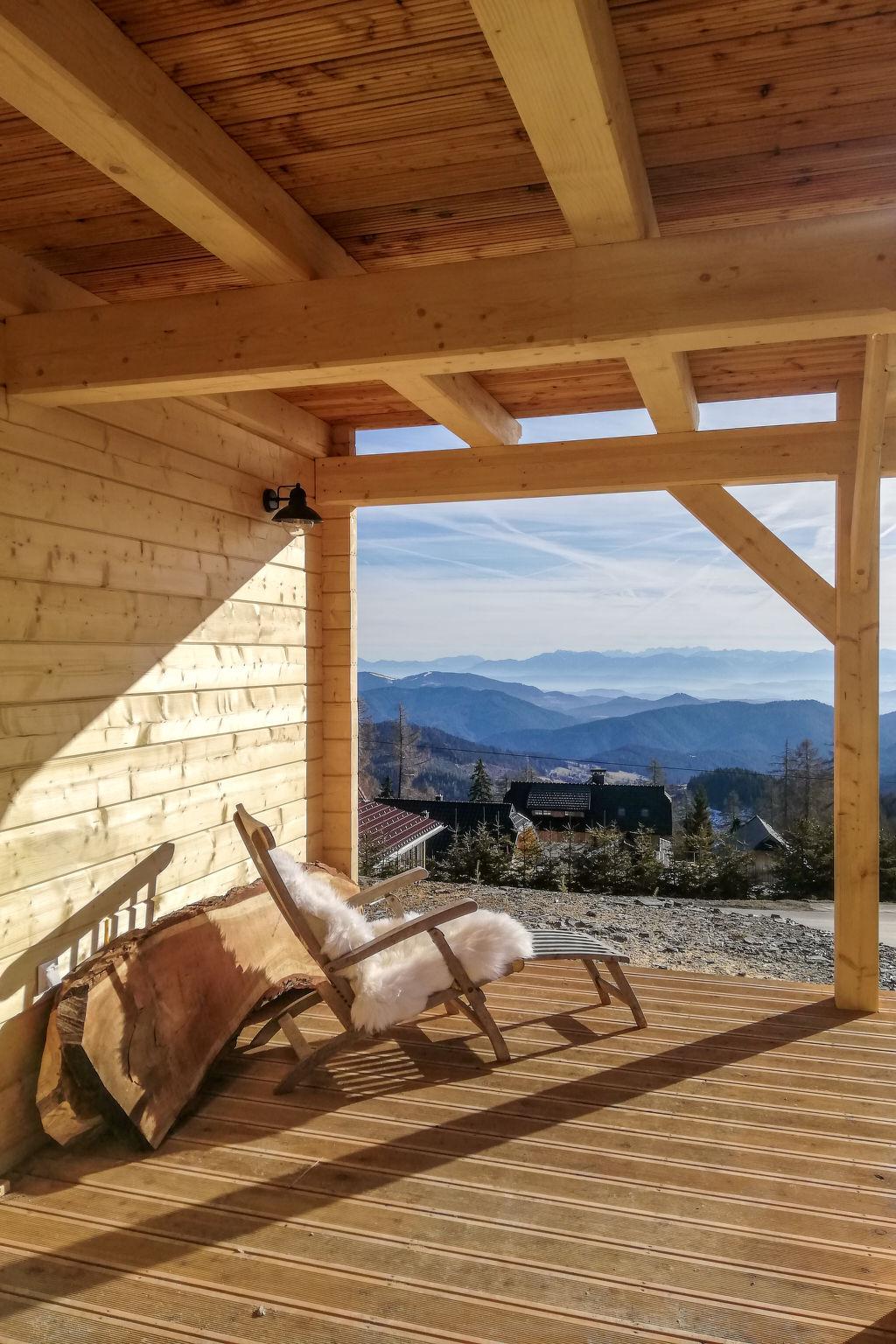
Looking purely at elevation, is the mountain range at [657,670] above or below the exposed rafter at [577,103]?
below

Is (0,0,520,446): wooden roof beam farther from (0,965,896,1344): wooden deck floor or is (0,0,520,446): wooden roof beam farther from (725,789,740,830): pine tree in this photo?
(725,789,740,830): pine tree

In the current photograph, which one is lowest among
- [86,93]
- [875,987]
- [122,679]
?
[875,987]

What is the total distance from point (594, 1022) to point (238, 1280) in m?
1.88

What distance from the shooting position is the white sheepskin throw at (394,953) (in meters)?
3.10

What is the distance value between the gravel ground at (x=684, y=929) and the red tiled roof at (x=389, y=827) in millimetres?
815

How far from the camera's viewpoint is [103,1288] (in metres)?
2.12

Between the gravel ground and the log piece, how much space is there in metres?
2.21

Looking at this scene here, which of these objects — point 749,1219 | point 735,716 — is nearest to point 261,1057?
point 749,1219

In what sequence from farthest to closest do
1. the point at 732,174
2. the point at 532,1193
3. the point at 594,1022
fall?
the point at 594,1022 < the point at 532,1193 < the point at 732,174

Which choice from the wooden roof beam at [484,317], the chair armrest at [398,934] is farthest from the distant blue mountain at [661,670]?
the wooden roof beam at [484,317]

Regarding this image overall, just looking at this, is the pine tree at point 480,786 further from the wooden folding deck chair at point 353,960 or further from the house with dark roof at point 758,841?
the wooden folding deck chair at point 353,960

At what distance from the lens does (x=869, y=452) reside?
9.85 feet

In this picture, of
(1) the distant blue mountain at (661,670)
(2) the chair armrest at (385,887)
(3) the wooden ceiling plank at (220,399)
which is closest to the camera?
(3) the wooden ceiling plank at (220,399)

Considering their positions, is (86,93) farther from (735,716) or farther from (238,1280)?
(735,716)
